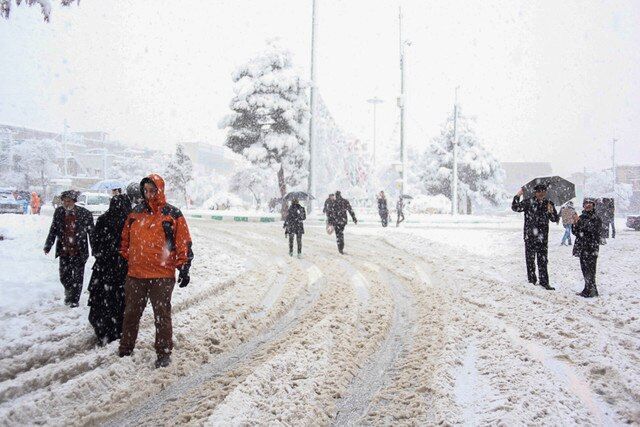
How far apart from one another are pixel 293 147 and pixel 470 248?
60.8 feet

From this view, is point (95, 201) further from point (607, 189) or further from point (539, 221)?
point (607, 189)

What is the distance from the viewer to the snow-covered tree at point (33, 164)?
178 feet

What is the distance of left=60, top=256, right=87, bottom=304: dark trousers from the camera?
683 cm

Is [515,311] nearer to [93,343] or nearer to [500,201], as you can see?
[93,343]

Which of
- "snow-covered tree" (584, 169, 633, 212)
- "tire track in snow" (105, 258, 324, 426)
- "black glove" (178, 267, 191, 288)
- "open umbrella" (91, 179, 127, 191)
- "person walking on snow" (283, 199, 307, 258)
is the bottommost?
"tire track in snow" (105, 258, 324, 426)

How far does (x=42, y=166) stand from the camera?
54906mm

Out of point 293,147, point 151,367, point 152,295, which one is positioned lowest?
point 151,367

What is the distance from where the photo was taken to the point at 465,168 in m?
45.2

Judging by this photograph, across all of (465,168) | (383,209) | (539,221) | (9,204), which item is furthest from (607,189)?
(9,204)

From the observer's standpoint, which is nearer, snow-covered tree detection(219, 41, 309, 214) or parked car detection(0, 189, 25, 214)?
parked car detection(0, 189, 25, 214)

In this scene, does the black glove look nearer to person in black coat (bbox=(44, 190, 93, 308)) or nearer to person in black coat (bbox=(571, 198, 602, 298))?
person in black coat (bbox=(44, 190, 93, 308))

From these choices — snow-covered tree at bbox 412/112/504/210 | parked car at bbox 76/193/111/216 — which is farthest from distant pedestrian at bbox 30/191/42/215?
snow-covered tree at bbox 412/112/504/210

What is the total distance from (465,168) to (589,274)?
38.7 metres

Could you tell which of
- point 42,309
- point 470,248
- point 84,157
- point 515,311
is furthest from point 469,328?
point 84,157
